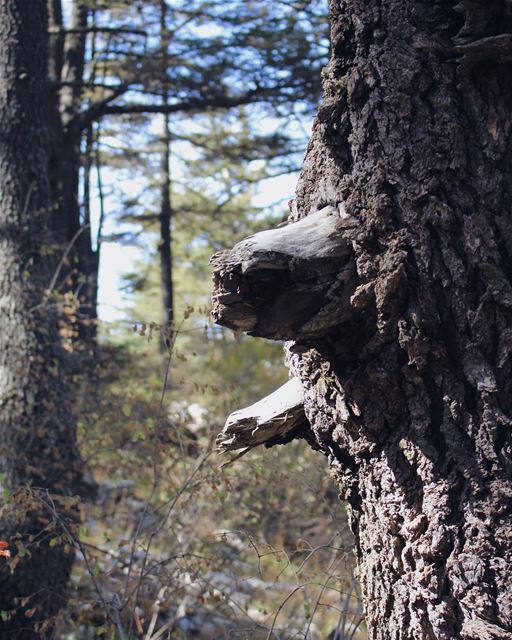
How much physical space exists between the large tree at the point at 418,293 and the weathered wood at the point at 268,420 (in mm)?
318

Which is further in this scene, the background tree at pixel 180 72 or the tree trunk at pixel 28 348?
the background tree at pixel 180 72

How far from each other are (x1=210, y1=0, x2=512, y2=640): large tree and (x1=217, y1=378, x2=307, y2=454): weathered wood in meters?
0.32

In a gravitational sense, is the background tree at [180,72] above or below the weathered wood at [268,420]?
above

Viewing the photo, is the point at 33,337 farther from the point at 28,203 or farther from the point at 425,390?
the point at 425,390


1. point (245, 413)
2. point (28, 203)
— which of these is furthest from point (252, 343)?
point (245, 413)

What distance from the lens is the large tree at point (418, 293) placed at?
6.73 ft

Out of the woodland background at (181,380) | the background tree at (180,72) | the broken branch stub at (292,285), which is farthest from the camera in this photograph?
the background tree at (180,72)

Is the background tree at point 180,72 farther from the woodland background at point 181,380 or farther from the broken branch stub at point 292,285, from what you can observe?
the broken branch stub at point 292,285

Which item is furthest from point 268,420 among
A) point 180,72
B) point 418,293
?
point 180,72

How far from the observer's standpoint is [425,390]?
7.04ft

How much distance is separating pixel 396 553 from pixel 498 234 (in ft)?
3.08

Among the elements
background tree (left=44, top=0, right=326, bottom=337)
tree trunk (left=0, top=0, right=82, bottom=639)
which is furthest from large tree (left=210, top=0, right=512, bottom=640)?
background tree (left=44, top=0, right=326, bottom=337)

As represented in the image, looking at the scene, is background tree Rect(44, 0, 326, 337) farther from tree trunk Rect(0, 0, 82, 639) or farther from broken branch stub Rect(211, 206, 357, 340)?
broken branch stub Rect(211, 206, 357, 340)

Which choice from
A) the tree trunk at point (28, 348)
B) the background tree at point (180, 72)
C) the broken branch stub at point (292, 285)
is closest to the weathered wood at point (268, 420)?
the broken branch stub at point (292, 285)
